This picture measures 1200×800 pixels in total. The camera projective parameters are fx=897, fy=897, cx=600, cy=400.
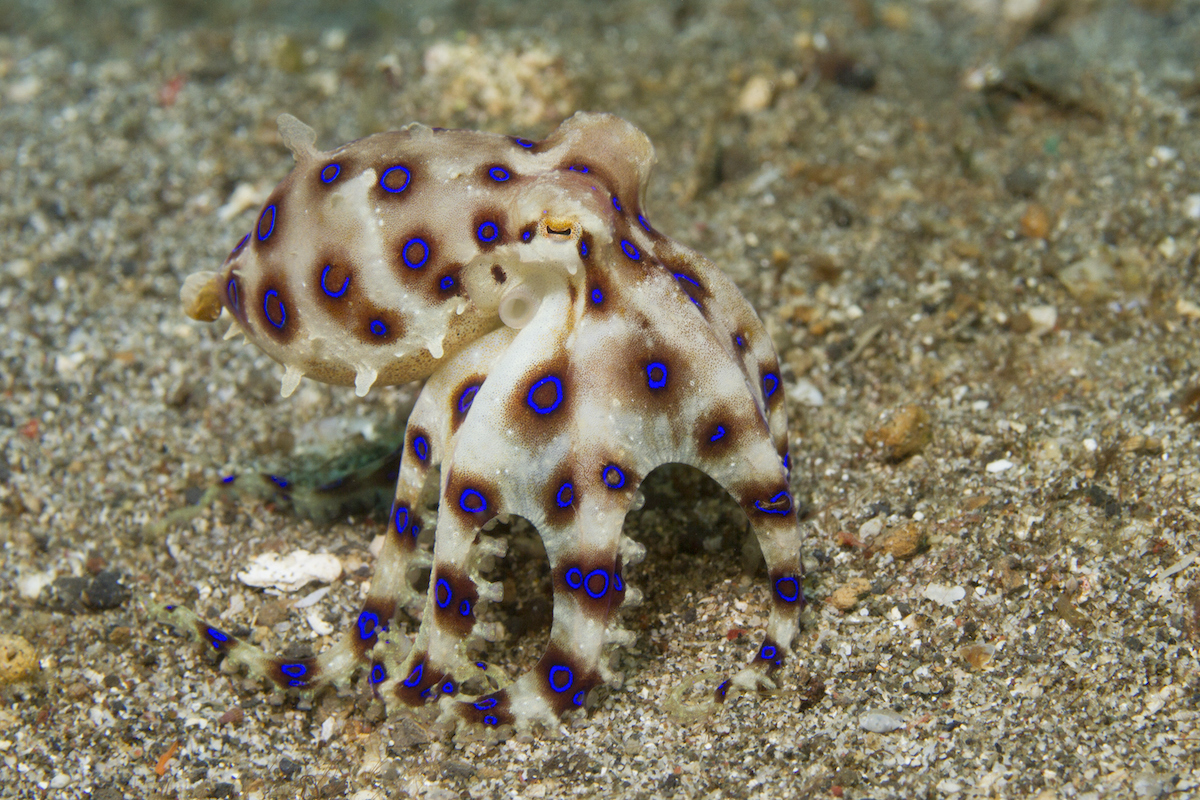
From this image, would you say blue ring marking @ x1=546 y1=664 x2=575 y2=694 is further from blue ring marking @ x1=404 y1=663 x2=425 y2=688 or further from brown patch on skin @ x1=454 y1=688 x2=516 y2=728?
blue ring marking @ x1=404 y1=663 x2=425 y2=688

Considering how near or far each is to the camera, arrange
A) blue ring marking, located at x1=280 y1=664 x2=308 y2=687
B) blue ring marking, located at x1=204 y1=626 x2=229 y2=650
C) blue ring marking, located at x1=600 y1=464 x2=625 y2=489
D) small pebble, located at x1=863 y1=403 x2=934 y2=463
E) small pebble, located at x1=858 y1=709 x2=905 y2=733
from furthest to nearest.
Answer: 1. small pebble, located at x1=863 y1=403 x2=934 y2=463
2. blue ring marking, located at x1=204 y1=626 x2=229 y2=650
3. blue ring marking, located at x1=280 y1=664 x2=308 y2=687
4. small pebble, located at x1=858 y1=709 x2=905 y2=733
5. blue ring marking, located at x1=600 y1=464 x2=625 y2=489

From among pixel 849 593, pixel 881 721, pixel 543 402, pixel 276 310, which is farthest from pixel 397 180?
pixel 881 721

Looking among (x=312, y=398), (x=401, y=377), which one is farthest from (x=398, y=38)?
(x=401, y=377)

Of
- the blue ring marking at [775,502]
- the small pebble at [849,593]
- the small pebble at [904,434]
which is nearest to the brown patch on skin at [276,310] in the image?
the blue ring marking at [775,502]

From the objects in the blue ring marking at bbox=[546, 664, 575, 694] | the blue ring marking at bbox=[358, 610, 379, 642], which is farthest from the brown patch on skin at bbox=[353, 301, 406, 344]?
the blue ring marking at bbox=[546, 664, 575, 694]

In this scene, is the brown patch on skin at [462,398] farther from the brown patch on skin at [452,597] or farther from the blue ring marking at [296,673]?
the blue ring marking at [296,673]

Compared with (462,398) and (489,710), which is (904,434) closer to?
(462,398)

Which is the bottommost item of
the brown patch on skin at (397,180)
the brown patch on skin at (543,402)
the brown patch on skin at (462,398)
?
the brown patch on skin at (462,398)
